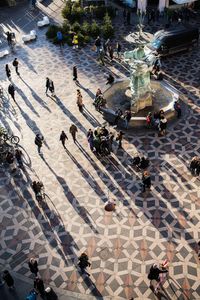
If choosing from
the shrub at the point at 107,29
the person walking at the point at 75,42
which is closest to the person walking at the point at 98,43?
the shrub at the point at 107,29

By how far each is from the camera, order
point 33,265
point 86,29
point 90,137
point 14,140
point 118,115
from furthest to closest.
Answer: point 86,29, point 118,115, point 14,140, point 90,137, point 33,265

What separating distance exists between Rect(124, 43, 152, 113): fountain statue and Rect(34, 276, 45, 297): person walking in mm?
11540

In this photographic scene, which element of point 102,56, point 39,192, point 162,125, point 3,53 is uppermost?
point 102,56

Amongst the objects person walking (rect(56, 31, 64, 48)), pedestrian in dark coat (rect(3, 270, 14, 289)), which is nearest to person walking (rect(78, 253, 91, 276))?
pedestrian in dark coat (rect(3, 270, 14, 289))

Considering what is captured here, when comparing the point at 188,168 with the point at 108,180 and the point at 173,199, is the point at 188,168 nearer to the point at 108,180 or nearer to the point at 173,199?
the point at 173,199

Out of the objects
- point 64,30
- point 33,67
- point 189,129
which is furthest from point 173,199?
point 64,30

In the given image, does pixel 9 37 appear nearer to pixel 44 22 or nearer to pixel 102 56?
pixel 44 22

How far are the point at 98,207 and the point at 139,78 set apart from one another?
26.2ft

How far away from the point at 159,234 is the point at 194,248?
4.69ft

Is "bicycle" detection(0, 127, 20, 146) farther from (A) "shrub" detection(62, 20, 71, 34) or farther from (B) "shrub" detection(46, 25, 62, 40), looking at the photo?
(A) "shrub" detection(62, 20, 71, 34)

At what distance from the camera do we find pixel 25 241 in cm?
1650

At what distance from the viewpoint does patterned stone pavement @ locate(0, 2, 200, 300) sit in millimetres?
15133

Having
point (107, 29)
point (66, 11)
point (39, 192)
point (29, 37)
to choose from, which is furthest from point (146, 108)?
point (66, 11)

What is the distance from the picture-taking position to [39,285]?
14273 millimetres
